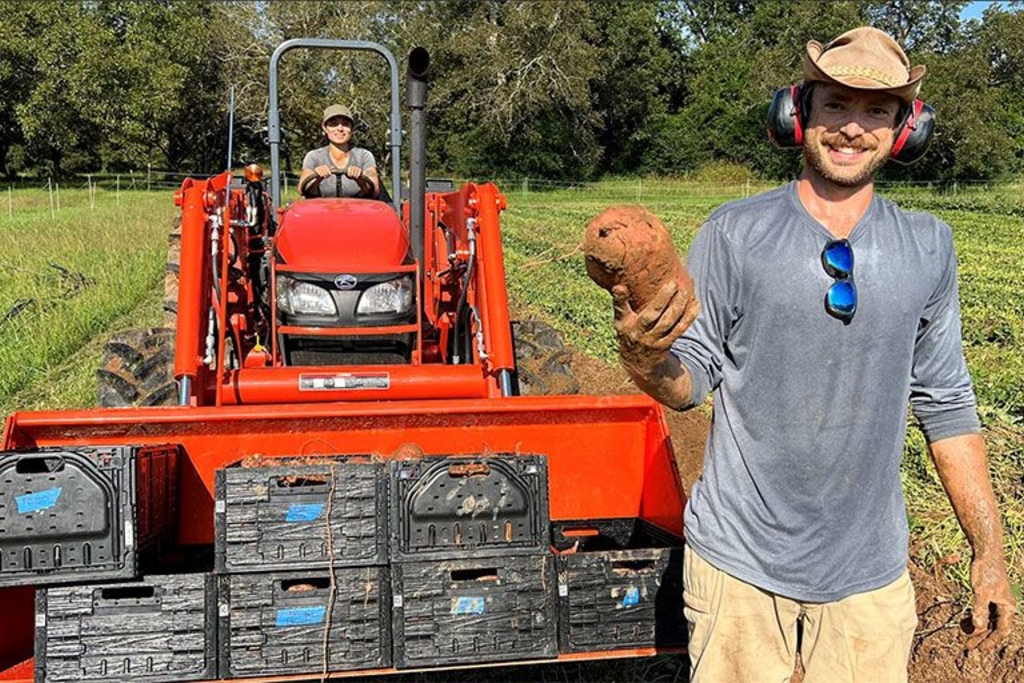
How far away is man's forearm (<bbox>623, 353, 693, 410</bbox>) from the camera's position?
215cm

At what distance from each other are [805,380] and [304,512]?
1.82 m

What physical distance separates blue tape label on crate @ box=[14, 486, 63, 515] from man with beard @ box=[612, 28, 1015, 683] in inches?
81.7

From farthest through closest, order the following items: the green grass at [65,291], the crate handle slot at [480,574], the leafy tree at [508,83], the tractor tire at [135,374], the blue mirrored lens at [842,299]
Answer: the leafy tree at [508,83] → the green grass at [65,291] → the tractor tire at [135,374] → the crate handle slot at [480,574] → the blue mirrored lens at [842,299]

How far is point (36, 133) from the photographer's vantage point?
1561 inches

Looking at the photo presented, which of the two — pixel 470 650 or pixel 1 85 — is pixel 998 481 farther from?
pixel 1 85

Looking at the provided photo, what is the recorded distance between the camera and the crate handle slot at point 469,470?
352 cm

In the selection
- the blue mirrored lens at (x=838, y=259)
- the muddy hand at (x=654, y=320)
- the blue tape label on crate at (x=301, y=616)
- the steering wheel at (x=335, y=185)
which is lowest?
the blue tape label on crate at (x=301, y=616)

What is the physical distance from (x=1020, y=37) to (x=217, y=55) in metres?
32.5

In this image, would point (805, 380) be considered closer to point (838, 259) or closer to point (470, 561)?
point (838, 259)

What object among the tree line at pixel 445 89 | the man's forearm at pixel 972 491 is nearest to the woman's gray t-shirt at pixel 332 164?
the man's forearm at pixel 972 491

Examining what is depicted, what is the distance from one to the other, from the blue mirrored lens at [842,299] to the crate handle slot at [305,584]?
1.98 m

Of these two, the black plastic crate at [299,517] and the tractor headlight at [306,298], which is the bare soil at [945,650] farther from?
the tractor headlight at [306,298]

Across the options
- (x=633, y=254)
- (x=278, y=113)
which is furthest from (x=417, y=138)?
(x=633, y=254)

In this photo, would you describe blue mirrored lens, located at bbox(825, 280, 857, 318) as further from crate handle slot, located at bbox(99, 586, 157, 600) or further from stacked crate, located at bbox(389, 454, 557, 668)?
crate handle slot, located at bbox(99, 586, 157, 600)
